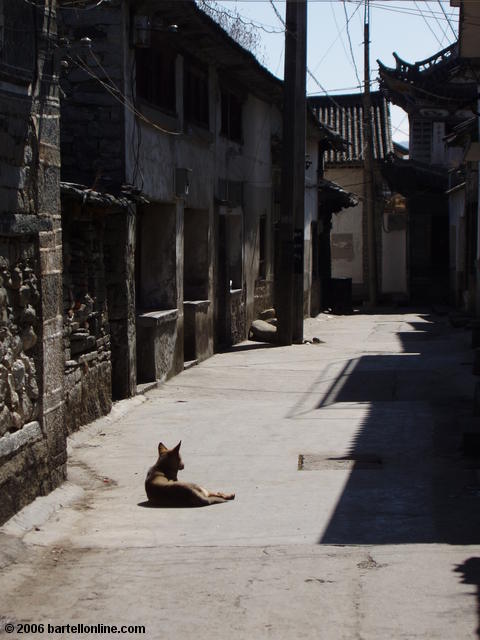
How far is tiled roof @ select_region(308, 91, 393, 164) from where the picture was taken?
3622cm

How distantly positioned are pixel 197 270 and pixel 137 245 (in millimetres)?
2339

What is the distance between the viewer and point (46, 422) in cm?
739

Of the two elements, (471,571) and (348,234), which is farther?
(348,234)

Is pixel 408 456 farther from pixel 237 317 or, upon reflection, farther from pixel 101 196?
pixel 237 317

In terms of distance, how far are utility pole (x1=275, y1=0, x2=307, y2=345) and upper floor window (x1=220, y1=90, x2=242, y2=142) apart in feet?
2.91

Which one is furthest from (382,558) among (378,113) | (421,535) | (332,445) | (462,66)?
(378,113)

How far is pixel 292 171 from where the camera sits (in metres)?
18.4

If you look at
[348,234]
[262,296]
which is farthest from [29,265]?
[348,234]

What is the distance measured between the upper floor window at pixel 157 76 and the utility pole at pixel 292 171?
15.3ft

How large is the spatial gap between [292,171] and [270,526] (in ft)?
40.2

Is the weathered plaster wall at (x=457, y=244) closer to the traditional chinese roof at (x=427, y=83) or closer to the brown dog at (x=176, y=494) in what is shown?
the traditional chinese roof at (x=427, y=83)

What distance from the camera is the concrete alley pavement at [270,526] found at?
16.2ft

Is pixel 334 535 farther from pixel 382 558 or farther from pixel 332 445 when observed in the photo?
pixel 332 445

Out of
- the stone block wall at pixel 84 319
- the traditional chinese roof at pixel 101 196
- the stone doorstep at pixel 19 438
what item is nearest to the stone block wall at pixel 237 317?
the traditional chinese roof at pixel 101 196
